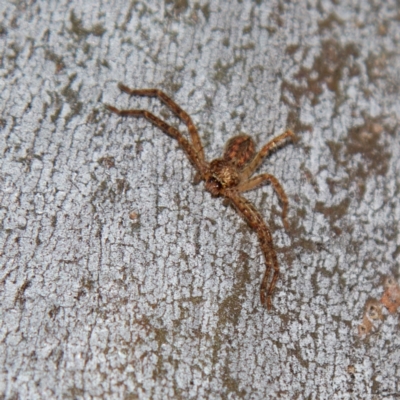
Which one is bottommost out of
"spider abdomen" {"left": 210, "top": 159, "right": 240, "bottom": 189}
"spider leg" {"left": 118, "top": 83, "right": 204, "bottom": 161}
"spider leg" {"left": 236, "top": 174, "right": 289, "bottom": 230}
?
"spider leg" {"left": 236, "top": 174, "right": 289, "bottom": 230}

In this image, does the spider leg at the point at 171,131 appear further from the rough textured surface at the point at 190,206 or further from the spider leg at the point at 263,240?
the spider leg at the point at 263,240

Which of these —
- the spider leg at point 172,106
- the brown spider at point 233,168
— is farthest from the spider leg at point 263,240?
the spider leg at point 172,106

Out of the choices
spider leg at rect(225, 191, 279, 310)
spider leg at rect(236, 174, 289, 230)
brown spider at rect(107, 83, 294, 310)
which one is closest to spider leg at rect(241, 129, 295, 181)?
brown spider at rect(107, 83, 294, 310)

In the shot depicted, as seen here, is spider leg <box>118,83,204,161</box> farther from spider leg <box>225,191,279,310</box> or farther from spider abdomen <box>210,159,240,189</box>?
spider leg <box>225,191,279,310</box>

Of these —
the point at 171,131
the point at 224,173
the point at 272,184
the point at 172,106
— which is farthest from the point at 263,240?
the point at 172,106

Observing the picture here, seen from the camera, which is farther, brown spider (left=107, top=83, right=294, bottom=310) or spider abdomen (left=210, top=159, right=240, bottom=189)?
spider abdomen (left=210, top=159, right=240, bottom=189)

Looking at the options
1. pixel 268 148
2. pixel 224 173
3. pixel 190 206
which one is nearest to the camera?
pixel 190 206

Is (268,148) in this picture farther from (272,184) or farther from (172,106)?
(172,106)

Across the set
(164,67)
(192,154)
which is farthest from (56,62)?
(192,154)
